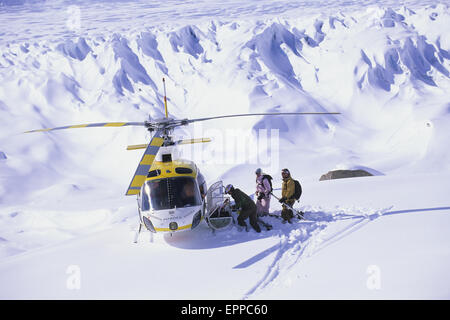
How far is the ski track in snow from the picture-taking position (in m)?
3.98

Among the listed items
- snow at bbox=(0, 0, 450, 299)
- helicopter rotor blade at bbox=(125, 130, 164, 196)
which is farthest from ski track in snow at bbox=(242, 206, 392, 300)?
helicopter rotor blade at bbox=(125, 130, 164, 196)

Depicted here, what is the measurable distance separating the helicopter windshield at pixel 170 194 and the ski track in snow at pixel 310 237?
4.79ft

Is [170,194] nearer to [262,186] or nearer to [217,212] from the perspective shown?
[217,212]

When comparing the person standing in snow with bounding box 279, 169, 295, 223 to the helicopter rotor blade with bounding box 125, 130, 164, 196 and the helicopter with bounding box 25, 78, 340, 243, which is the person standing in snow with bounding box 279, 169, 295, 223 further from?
the helicopter rotor blade with bounding box 125, 130, 164, 196

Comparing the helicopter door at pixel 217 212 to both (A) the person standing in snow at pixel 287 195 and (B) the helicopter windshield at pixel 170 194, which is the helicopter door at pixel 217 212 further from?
(A) the person standing in snow at pixel 287 195

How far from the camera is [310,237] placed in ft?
16.0

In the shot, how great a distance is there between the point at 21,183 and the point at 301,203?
29495 mm

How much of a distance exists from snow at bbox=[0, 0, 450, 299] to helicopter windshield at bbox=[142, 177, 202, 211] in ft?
2.20

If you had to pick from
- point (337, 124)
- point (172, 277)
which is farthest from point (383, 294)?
point (337, 124)

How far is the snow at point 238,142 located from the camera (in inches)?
161

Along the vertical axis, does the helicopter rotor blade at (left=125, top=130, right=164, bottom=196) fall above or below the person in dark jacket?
above

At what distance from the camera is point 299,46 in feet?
152

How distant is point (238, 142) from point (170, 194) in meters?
27.5
